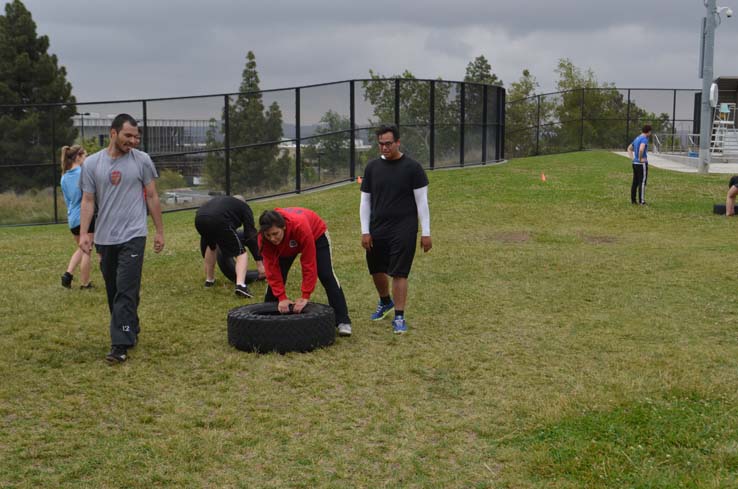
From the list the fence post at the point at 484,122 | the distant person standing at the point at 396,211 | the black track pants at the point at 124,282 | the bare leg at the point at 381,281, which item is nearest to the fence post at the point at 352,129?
the fence post at the point at 484,122

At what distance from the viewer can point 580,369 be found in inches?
248

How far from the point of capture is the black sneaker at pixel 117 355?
21.5ft

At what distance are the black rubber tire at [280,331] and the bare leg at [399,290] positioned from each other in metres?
0.82

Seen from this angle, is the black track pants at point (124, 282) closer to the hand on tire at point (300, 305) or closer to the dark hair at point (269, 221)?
the dark hair at point (269, 221)

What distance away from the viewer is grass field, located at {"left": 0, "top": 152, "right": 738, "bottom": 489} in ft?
14.9

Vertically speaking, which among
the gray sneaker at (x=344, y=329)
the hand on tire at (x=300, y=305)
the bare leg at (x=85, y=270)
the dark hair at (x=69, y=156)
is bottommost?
the gray sneaker at (x=344, y=329)

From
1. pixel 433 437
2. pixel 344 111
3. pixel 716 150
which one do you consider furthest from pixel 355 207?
pixel 716 150

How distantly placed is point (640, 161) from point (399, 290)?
11.5 meters

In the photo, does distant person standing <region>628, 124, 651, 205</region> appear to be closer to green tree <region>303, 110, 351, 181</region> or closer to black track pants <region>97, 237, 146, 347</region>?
green tree <region>303, 110, 351, 181</region>

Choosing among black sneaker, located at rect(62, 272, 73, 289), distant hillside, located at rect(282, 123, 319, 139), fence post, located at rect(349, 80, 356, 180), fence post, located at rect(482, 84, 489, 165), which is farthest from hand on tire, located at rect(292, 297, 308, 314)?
fence post, located at rect(482, 84, 489, 165)

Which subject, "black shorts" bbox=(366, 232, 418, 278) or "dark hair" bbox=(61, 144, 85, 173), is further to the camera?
"dark hair" bbox=(61, 144, 85, 173)

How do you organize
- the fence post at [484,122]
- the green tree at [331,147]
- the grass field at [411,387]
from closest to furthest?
the grass field at [411,387] < the green tree at [331,147] < the fence post at [484,122]

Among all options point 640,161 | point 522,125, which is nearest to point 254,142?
point 640,161

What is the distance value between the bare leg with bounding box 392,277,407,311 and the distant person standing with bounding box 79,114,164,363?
2268mm
